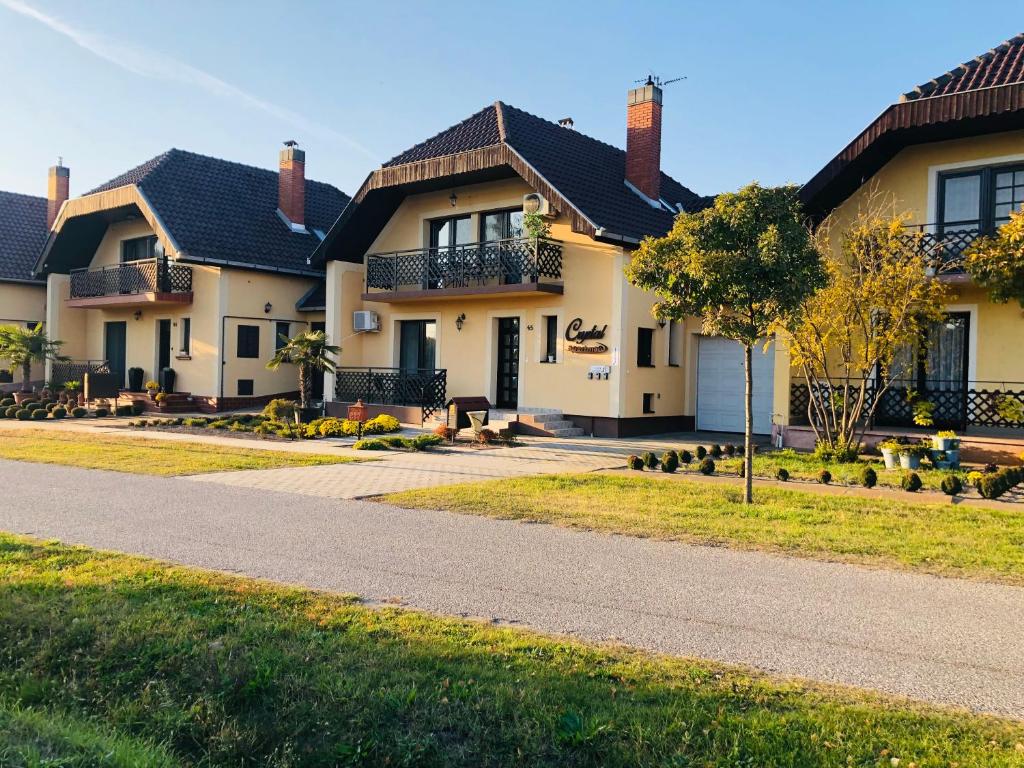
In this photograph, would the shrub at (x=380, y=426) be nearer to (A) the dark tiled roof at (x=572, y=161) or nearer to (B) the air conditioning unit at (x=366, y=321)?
(B) the air conditioning unit at (x=366, y=321)

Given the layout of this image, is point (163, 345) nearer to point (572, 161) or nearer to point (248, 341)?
point (248, 341)

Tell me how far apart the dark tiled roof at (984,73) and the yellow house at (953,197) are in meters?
0.02

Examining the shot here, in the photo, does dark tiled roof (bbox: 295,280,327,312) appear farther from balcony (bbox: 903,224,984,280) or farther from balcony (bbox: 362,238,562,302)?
balcony (bbox: 903,224,984,280)

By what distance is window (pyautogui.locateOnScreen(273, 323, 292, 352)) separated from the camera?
2564 centimetres

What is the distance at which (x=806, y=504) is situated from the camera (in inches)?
362

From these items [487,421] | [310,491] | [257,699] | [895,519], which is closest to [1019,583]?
[895,519]

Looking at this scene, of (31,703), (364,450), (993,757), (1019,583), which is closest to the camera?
(993,757)

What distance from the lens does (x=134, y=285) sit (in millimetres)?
25859

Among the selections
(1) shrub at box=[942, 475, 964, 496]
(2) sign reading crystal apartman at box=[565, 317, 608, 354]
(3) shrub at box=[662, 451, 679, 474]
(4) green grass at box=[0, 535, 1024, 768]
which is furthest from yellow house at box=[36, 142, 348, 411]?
(4) green grass at box=[0, 535, 1024, 768]

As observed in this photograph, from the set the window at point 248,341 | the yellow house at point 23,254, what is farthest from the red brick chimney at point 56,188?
the window at point 248,341

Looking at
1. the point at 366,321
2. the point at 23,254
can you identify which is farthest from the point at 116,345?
the point at 366,321

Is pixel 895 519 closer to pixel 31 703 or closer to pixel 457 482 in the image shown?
pixel 457 482

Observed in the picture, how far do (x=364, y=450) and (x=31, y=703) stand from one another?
37.5 ft

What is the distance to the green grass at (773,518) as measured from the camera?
6.84 m
